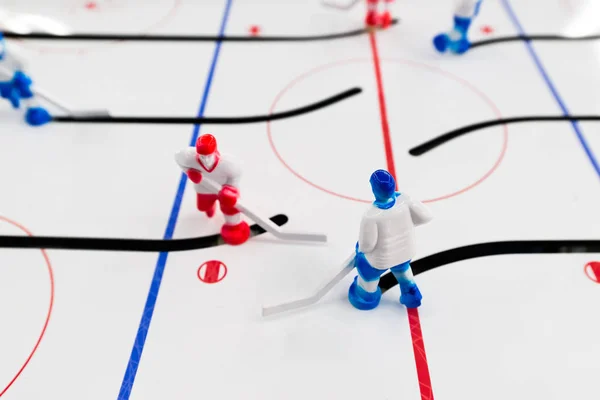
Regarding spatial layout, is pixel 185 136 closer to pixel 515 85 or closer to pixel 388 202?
pixel 388 202

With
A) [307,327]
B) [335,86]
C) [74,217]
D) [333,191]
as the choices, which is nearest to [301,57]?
[335,86]

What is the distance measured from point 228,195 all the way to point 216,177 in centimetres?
5

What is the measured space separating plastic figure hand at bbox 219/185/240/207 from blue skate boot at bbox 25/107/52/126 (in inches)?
29.3

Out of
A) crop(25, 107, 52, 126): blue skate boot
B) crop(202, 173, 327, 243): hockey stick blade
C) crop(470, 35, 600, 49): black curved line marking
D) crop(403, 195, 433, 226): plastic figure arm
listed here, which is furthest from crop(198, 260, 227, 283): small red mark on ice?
crop(470, 35, 600, 49): black curved line marking

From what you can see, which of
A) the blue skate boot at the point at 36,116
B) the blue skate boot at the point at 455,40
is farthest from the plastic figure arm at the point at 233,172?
the blue skate boot at the point at 455,40

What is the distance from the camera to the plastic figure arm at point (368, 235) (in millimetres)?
856

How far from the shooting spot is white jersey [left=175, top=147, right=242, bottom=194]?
1.00 metres

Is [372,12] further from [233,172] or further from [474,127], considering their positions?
[233,172]

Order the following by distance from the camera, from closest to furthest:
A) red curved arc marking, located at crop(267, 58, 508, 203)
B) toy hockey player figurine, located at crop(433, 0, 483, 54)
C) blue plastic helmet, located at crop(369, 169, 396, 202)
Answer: blue plastic helmet, located at crop(369, 169, 396, 202), red curved arc marking, located at crop(267, 58, 508, 203), toy hockey player figurine, located at crop(433, 0, 483, 54)

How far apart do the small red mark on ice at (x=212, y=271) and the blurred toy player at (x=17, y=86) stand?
29.8 inches

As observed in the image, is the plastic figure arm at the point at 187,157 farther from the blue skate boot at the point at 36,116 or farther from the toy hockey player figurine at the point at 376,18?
the toy hockey player figurine at the point at 376,18

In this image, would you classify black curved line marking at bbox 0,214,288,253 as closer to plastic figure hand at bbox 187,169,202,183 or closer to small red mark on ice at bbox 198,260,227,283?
small red mark on ice at bbox 198,260,227,283

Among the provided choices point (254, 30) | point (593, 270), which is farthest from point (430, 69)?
point (593, 270)

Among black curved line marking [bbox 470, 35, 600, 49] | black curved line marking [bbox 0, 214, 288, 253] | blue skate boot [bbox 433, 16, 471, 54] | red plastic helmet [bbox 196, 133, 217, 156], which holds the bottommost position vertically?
black curved line marking [bbox 0, 214, 288, 253]
